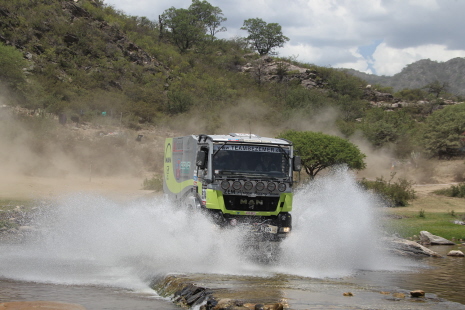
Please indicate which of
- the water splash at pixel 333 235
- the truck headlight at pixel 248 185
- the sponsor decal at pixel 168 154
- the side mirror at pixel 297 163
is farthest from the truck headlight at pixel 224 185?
the sponsor decal at pixel 168 154

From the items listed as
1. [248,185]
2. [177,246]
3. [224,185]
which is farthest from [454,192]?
[177,246]

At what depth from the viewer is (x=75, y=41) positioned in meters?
76.2

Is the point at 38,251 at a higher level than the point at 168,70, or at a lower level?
lower

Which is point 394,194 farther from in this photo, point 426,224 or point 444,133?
point 444,133

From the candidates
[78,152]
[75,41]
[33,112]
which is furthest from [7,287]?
[75,41]

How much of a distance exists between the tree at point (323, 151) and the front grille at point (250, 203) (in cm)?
2943

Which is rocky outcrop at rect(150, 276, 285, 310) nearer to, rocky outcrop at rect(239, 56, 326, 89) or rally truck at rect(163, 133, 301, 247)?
rally truck at rect(163, 133, 301, 247)

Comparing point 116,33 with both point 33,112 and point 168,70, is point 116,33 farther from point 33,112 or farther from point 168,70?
point 33,112

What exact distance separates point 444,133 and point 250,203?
179 feet

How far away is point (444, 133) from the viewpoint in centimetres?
6544

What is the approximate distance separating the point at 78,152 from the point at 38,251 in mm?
33169

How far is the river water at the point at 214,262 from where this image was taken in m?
12.4

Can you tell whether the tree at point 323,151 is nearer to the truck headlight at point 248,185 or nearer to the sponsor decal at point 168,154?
the sponsor decal at point 168,154

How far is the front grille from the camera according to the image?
1627cm
